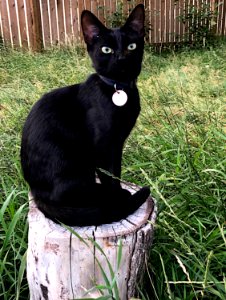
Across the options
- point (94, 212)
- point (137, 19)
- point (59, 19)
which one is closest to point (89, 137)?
point (94, 212)

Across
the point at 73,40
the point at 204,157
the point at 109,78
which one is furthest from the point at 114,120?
the point at 73,40

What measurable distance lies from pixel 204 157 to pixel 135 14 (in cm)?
73

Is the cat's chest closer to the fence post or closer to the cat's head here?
the cat's head

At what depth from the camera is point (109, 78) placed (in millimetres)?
1475

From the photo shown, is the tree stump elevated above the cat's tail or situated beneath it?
situated beneath

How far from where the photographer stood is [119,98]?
4.55 feet

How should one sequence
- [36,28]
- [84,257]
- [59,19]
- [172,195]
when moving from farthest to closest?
[59,19] < [36,28] < [172,195] < [84,257]

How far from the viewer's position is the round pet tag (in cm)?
138

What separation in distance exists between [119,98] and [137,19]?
0.39 m

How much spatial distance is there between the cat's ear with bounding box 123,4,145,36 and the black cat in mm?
11

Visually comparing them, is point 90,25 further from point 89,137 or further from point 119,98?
point 89,137

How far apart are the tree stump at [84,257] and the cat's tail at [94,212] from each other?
0.02 m

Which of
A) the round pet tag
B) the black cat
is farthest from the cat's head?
the round pet tag

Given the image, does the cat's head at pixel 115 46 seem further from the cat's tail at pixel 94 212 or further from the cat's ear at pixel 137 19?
the cat's tail at pixel 94 212
